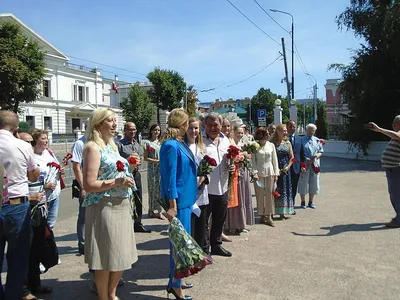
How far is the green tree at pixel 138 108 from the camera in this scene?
54.0 metres

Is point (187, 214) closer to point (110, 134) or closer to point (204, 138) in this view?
point (110, 134)

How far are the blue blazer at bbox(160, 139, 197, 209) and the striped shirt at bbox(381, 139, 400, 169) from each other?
Result: 14.4 feet

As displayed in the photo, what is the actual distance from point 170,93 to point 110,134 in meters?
52.8

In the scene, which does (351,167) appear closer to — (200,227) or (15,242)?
(200,227)

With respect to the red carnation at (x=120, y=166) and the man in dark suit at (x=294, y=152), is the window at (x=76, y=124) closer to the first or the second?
the man in dark suit at (x=294, y=152)

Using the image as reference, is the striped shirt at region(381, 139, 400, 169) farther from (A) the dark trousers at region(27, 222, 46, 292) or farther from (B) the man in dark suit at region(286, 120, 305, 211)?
(A) the dark trousers at region(27, 222, 46, 292)

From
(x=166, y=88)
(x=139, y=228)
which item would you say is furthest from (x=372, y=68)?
(x=166, y=88)

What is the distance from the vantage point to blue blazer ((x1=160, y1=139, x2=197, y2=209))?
3658mm

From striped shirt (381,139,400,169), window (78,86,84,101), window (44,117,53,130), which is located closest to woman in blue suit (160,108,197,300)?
striped shirt (381,139,400,169)

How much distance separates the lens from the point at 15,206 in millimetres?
3322

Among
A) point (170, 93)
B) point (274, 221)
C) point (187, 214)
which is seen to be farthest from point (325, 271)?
point (170, 93)

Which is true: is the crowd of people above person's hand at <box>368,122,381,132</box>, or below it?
below

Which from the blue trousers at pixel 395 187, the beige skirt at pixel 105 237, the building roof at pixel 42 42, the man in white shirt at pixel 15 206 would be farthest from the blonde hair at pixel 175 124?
the building roof at pixel 42 42

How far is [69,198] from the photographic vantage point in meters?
10.4
